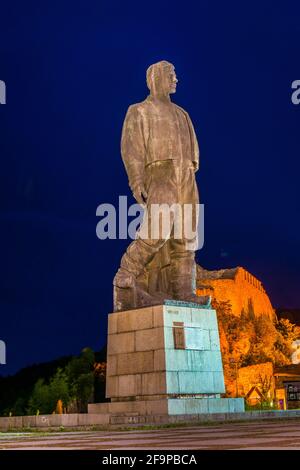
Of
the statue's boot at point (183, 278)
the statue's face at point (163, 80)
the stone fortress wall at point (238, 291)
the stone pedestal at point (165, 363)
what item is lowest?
the stone pedestal at point (165, 363)

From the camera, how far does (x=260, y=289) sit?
82.9 meters

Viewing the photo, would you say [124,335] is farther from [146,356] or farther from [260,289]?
[260,289]

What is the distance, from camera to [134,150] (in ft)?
39.0

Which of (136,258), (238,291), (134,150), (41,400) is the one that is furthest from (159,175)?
(238,291)

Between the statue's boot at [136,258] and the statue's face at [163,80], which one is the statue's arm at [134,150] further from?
the statue's boot at [136,258]

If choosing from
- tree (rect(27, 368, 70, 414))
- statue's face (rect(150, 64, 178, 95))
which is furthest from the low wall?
tree (rect(27, 368, 70, 414))

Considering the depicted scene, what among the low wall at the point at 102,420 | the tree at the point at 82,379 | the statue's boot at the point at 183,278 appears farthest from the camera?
the tree at the point at 82,379

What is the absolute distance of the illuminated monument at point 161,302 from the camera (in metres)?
10.4

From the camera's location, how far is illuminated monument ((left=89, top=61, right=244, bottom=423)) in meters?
10.4

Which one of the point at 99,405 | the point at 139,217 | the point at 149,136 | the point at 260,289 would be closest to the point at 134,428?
the point at 99,405

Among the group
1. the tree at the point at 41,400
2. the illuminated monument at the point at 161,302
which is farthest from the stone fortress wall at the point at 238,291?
the illuminated monument at the point at 161,302

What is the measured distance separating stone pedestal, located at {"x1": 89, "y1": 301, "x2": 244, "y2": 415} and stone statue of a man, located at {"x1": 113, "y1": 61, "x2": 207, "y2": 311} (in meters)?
0.52

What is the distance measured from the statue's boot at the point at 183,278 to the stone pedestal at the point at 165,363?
1.67 feet

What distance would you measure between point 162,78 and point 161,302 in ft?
13.5
